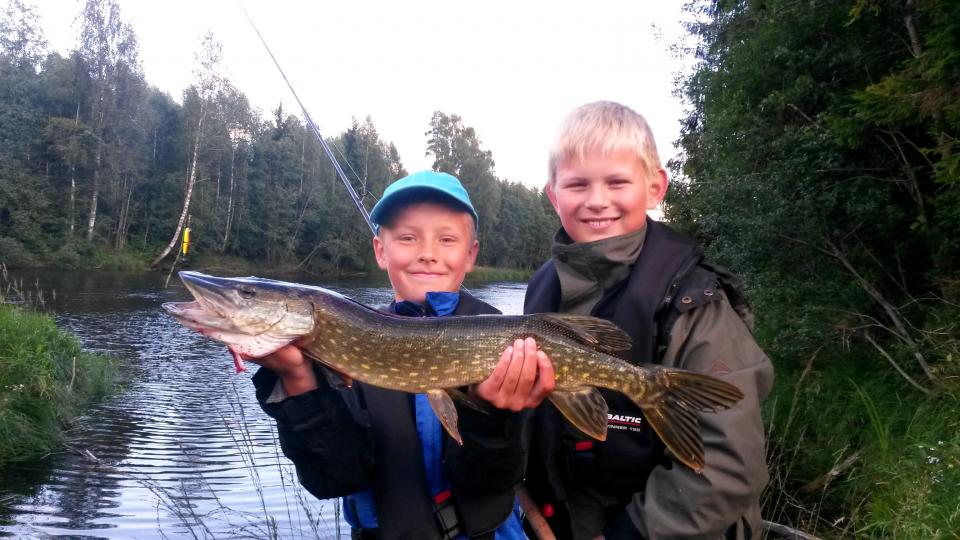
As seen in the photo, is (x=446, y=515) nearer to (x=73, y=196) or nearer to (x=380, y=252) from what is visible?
(x=380, y=252)

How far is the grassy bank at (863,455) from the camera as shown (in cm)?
341

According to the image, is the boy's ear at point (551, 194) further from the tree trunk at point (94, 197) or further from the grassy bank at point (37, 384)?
the tree trunk at point (94, 197)

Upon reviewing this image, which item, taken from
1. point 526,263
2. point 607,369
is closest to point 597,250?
point 607,369

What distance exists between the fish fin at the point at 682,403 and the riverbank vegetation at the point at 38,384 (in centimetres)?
711

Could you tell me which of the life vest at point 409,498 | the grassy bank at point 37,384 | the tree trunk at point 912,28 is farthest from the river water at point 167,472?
the tree trunk at point 912,28

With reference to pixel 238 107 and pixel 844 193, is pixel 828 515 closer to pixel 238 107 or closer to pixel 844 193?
pixel 844 193

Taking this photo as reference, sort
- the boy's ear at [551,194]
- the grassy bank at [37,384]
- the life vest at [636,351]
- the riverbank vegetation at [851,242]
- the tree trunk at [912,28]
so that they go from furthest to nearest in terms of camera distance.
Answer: the grassy bank at [37,384] < the tree trunk at [912,28] < the riverbank vegetation at [851,242] < the boy's ear at [551,194] < the life vest at [636,351]

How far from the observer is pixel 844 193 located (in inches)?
259

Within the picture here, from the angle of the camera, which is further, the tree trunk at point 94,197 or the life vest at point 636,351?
the tree trunk at point 94,197

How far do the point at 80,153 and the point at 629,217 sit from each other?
1378 inches

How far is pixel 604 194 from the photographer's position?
94.9 inches

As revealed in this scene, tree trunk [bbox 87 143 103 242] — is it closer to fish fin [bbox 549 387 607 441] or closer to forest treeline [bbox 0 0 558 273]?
forest treeline [bbox 0 0 558 273]

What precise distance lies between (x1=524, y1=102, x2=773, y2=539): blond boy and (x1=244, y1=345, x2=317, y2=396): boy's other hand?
0.92 metres

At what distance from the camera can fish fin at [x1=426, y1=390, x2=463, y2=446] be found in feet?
6.98
